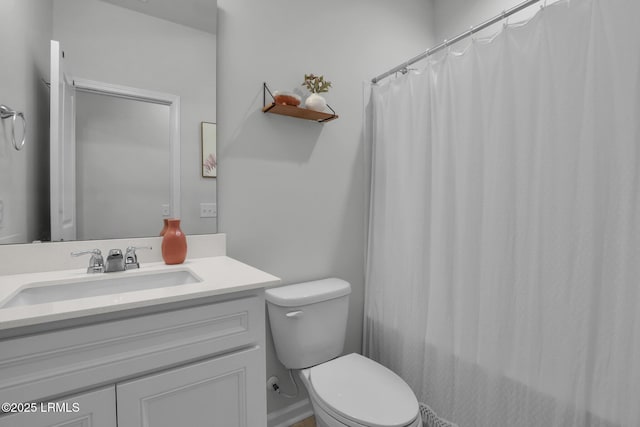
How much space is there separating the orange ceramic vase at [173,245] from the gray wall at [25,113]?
414mm

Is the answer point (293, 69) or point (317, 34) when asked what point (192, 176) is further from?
point (317, 34)

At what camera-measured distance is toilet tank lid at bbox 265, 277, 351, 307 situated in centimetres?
141

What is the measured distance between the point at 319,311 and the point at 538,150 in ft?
3.66

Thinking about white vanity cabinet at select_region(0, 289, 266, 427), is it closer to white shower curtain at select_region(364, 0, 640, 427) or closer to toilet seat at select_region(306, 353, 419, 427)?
toilet seat at select_region(306, 353, 419, 427)

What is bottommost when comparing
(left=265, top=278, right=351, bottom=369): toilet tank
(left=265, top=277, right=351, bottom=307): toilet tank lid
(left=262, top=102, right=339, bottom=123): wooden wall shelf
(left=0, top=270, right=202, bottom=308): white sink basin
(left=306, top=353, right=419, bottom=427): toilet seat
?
(left=306, top=353, right=419, bottom=427): toilet seat

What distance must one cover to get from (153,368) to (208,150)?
915mm

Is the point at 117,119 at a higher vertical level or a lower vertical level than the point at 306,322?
higher

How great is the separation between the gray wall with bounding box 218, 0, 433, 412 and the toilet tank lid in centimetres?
11

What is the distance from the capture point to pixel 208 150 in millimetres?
1404

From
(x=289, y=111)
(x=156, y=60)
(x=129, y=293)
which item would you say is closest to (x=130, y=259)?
(x=129, y=293)

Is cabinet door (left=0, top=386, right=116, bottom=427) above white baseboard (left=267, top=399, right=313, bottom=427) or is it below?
above

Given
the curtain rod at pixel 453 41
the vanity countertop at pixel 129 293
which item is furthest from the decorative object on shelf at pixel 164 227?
the curtain rod at pixel 453 41

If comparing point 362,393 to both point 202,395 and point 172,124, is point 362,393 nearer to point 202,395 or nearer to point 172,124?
point 202,395

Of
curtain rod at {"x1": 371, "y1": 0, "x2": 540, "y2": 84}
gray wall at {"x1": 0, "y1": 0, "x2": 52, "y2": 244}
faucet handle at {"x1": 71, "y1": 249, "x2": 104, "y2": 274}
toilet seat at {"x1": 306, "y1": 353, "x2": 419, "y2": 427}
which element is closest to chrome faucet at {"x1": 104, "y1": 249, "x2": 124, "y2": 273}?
faucet handle at {"x1": 71, "y1": 249, "x2": 104, "y2": 274}
